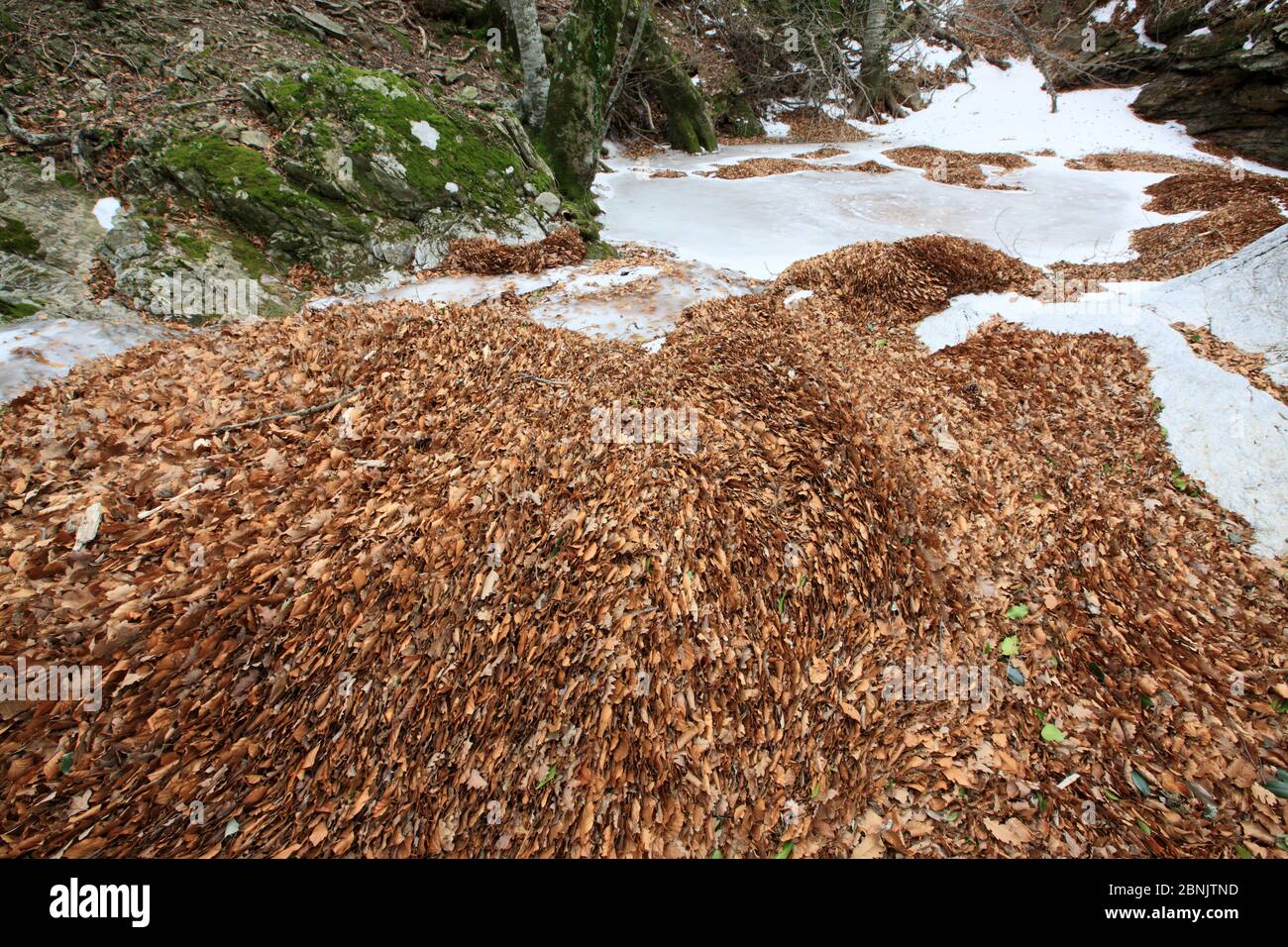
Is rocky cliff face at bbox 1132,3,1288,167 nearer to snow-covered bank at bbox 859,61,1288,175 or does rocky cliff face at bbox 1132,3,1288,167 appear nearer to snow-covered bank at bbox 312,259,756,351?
snow-covered bank at bbox 859,61,1288,175

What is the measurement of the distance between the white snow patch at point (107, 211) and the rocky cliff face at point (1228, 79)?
27.6 metres

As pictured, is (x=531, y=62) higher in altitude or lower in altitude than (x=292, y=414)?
higher

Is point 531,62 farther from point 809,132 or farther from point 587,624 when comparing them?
point 809,132

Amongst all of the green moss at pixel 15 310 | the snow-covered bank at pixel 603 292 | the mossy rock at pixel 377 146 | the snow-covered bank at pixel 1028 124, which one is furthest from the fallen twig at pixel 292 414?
the snow-covered bank at pixel 1028 124

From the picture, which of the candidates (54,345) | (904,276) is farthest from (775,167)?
(54,345)

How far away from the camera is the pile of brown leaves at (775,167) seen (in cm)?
1280

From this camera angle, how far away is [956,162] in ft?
47.9

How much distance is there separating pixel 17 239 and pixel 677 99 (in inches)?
632

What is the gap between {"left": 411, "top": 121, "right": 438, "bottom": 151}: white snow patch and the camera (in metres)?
7.50

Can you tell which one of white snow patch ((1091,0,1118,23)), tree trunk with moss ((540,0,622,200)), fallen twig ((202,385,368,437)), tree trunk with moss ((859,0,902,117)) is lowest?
fallen twig ((202,385,368,437))

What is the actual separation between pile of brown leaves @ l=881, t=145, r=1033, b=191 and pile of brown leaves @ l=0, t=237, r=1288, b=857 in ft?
38.2

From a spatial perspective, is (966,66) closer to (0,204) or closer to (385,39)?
(385,39)

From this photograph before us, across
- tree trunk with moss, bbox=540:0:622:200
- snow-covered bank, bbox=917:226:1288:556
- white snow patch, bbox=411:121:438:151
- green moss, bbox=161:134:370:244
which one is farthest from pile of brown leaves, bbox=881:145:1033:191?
green moss, bbox=161:134:370:244
